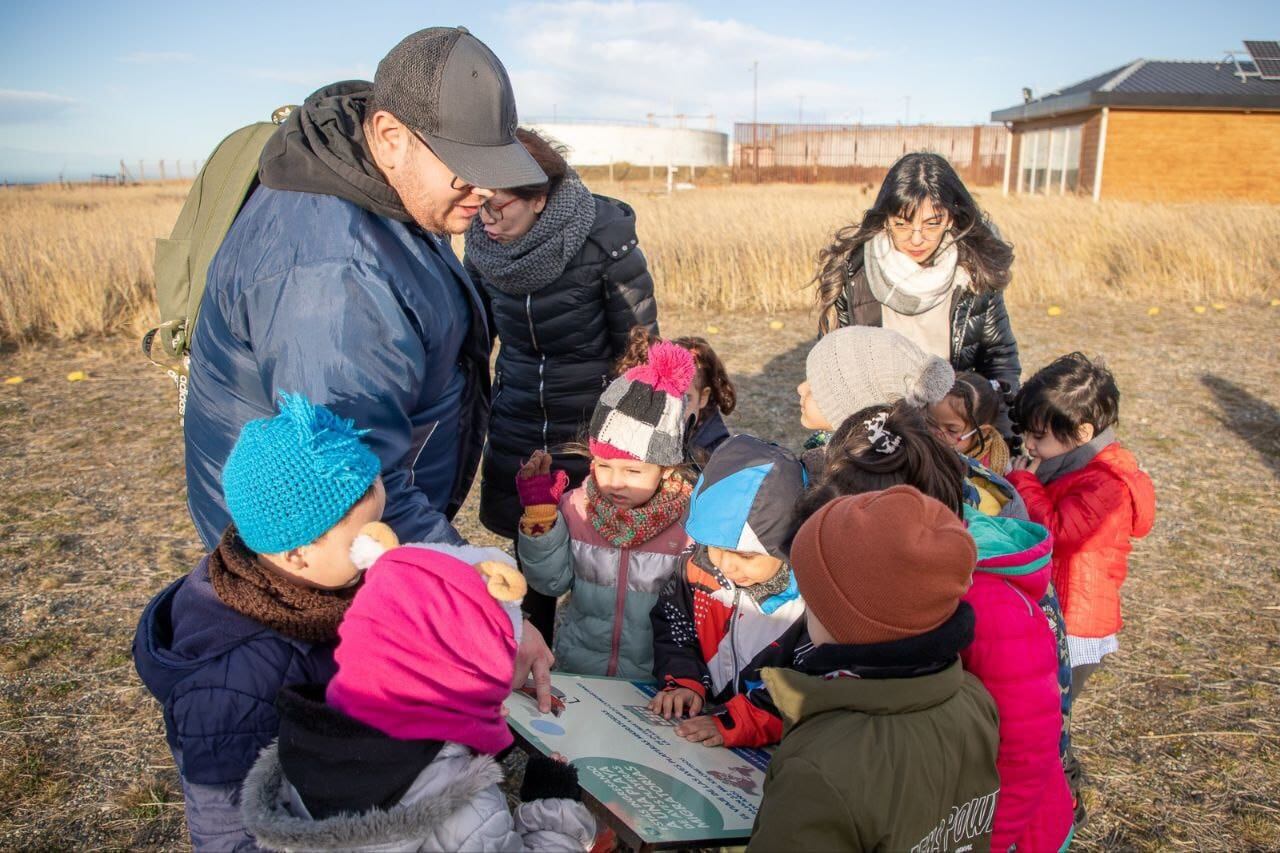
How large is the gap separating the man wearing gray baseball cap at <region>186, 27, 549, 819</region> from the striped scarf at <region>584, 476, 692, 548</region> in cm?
81

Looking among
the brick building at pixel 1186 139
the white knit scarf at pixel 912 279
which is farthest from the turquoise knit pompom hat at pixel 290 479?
the brick building at pixel 1186 139

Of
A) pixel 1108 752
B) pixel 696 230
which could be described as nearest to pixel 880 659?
pixel 1108 752

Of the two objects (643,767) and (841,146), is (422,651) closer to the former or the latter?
(643,767)

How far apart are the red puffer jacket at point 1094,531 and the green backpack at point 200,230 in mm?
2442

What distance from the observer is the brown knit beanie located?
1510 millimetres

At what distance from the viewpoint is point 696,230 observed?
488 inches

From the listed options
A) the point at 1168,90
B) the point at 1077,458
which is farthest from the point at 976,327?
the point at 1168,90

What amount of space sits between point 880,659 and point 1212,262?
1326cm

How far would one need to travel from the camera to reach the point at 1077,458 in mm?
2881

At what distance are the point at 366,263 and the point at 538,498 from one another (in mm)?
1105

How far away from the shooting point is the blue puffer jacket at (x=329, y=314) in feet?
5.65

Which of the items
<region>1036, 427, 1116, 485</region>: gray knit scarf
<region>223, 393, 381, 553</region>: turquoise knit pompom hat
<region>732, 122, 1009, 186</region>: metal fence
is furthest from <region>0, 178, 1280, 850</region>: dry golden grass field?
<region>732, 122, 1009, 186</region>: metal fence

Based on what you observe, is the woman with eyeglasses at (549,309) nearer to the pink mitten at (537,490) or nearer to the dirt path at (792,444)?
the pink mitten at (537,490)

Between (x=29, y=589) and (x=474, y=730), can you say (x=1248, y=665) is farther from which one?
(x=29, y=589)
